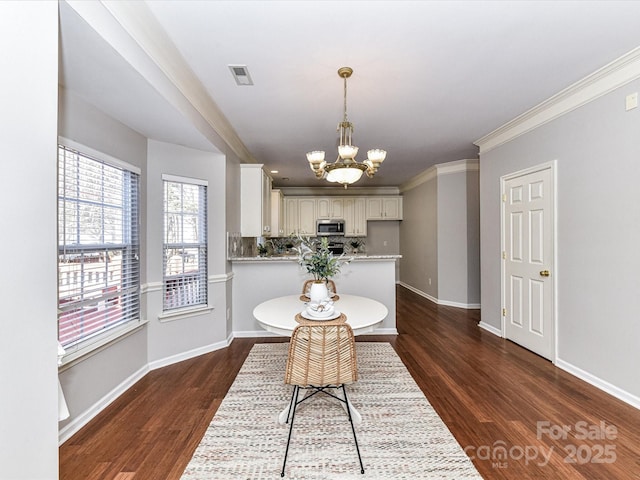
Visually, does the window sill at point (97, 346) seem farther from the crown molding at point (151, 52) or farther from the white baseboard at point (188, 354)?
the crown molding at point (151, 52)

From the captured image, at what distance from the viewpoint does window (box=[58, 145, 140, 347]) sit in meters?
1.99

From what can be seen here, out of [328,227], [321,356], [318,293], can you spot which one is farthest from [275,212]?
[321,356]

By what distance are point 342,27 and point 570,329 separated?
10.5 ft

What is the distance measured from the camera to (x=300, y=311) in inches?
91.4

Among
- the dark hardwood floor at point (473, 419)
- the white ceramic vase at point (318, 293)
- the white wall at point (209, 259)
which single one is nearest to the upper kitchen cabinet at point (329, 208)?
the white wall at point (209, 259)

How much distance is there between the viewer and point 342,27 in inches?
72.4

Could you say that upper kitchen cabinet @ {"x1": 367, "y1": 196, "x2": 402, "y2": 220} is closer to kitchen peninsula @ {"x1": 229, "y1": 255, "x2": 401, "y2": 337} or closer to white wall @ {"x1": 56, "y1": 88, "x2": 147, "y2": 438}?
kitchen peninsula @ {"x1": 229, "y1": 255, "x2": 401, "y2": 337}

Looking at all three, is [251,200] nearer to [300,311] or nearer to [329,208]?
[300,311]

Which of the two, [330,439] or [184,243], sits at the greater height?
[184,243]

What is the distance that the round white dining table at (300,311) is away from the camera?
76.7 inches

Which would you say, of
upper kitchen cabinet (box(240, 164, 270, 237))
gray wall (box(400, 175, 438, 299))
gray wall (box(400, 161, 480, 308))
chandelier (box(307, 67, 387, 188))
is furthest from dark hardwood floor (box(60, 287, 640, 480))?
gray wall (box(400, 175, 438, 299))

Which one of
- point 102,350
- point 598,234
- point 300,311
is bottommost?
point 102,350

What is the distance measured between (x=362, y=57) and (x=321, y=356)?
204 centimetres

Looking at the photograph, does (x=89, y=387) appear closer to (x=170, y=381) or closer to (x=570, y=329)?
(x=170, y=381)
